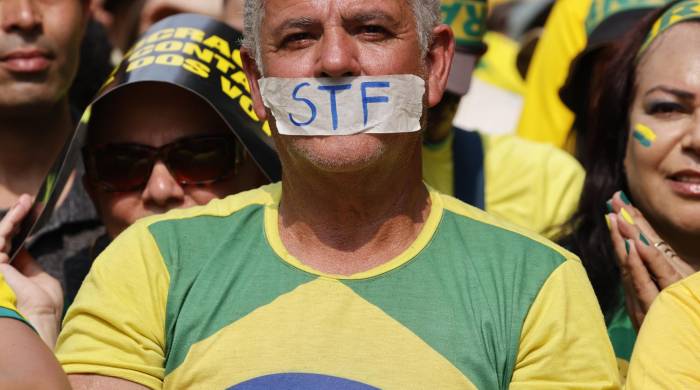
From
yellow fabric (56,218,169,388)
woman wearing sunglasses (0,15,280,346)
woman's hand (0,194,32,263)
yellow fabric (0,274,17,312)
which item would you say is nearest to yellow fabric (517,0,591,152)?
woman wearing sunglasses (0,15,280,346)

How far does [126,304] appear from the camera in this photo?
309cm

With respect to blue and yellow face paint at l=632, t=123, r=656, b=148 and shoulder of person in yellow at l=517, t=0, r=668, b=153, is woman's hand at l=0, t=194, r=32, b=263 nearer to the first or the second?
blue and yellow face paint at l=632, t=123, r=656, b=148

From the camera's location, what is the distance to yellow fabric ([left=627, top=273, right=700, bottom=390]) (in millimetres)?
3016

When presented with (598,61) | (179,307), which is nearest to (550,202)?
(598,61)

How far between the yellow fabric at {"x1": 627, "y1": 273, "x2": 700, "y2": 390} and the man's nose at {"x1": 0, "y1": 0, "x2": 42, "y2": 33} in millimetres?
2388

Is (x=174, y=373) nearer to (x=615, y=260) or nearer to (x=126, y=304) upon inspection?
(x=126, y=304)

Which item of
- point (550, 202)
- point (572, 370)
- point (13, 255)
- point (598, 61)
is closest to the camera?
point (572, 370)

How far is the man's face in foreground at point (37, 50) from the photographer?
14.6ft

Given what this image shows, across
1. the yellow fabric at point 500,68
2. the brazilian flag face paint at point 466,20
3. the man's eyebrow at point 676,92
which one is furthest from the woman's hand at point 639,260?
the yellow fabric at point 500,68

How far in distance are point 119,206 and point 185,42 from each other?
57 cm

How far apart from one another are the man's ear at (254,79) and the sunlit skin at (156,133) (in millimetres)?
717

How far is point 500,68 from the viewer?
7.35m

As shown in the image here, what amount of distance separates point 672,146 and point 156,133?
5.29ft

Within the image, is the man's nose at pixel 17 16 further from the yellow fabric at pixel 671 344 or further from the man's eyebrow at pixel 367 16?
the yellow fabric at pixel 671 344
